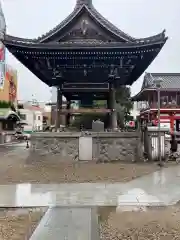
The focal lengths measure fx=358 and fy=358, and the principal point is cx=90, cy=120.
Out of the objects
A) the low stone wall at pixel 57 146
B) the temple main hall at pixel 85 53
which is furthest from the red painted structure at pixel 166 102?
the low stone wall at pixel 57 146

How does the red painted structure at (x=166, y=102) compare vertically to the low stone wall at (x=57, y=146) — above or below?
above

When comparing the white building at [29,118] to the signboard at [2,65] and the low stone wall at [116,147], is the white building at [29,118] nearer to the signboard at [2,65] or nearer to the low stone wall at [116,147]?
the signboard at [2,65]

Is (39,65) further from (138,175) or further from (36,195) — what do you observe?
(36,195)

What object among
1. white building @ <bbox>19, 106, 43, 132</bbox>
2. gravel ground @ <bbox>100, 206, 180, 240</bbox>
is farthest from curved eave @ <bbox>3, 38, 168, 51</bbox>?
white building @ <bbox>19, 106, 43, 132</bbox>

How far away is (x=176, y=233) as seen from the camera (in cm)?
644

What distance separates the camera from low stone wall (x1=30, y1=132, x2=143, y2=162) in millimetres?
18109

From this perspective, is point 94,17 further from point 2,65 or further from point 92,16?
point 2,65

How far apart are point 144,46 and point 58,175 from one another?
807cm

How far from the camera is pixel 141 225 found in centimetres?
686

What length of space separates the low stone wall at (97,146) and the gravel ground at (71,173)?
1.05 m

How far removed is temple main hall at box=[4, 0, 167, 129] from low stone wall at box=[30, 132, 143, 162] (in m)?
1.52

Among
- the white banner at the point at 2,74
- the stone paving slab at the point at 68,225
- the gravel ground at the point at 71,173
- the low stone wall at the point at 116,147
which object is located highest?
the white banner at the point at 2,74

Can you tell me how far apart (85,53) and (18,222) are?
1221 cm

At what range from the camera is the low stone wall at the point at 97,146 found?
18109 mm
